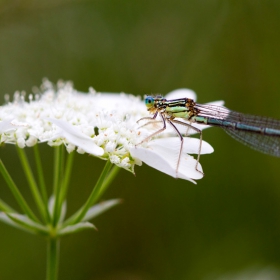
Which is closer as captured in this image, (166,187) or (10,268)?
(10,268)

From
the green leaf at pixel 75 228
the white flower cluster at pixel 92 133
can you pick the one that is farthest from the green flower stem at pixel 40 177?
the green leaf at pixel 75 228

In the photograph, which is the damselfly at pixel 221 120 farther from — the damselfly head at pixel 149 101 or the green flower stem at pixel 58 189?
the green flower stem at pixel 58 189

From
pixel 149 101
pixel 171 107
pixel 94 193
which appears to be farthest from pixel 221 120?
pixel 94 193

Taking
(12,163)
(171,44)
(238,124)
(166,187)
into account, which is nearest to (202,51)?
(171,44)

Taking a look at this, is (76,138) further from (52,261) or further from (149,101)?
(149,101)

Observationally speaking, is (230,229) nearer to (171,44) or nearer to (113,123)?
(113,123)

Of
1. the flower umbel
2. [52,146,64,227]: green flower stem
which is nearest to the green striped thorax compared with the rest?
the flower umbel
